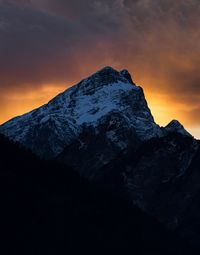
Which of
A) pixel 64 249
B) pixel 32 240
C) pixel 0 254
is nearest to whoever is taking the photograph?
pixel 0 254

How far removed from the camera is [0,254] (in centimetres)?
14625

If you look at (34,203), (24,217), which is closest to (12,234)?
(24,217)

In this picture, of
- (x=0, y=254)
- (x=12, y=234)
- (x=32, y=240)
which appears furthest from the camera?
(x=32, y=240)

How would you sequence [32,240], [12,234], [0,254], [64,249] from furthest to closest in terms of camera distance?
[64,249] → [32,240] → [12,234] → [0,254]

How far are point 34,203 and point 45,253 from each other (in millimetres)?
31098

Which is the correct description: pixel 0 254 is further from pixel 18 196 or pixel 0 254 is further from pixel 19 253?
pixel 18 196

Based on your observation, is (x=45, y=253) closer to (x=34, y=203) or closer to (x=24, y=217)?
(x=24, y=217)

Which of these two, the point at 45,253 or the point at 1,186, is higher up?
the point at 1,186

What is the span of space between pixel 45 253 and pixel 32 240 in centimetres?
515

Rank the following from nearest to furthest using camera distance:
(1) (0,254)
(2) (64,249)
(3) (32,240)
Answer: (1) (0,254) < (3) (32,240) < (2) (64,249)

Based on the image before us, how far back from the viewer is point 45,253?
170 m

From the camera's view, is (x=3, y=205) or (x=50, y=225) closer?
(x=3, y=205)

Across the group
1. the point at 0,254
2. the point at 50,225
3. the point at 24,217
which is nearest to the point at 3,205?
the point at 24,217

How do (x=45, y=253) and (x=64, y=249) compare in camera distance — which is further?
(x=64, y=249)
